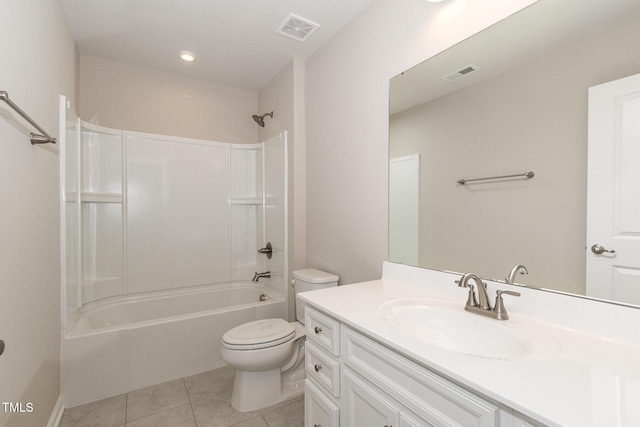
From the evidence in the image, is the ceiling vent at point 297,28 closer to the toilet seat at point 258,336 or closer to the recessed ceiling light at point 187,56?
the recessed ceiling light at point 187,56

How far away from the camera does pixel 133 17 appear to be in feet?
6.59

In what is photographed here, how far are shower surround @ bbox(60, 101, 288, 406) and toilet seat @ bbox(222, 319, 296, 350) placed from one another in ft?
1.56

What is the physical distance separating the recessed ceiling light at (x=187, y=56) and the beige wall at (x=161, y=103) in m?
0.40

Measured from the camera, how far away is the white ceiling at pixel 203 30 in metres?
1.88

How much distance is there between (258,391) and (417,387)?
1322 mm

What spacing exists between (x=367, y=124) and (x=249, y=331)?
4.99 feet

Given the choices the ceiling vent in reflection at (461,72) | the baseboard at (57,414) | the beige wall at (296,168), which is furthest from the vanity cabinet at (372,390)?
the baseboard at (57,414)

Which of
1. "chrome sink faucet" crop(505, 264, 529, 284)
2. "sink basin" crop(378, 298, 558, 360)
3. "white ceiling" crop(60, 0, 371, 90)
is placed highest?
"white ceiling" crop(60, 0, 371, 90)

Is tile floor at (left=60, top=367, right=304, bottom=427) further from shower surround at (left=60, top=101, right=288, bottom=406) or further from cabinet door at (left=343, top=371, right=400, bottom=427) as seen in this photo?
cabinet door at (left=343, top=371, right=400, bottom=427)

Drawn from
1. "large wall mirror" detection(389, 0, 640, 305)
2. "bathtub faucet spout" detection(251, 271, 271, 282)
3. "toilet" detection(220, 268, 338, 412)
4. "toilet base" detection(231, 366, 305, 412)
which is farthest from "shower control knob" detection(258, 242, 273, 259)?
"large wall mirror" detection(389, 0, 640, 305)

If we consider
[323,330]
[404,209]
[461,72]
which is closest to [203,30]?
[461,72]

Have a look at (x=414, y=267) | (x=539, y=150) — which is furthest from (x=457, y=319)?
(x=539, y=150)

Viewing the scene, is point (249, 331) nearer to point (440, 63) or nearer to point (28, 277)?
point (28, 277)

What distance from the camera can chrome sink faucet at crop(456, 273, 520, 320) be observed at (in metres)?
1.08
